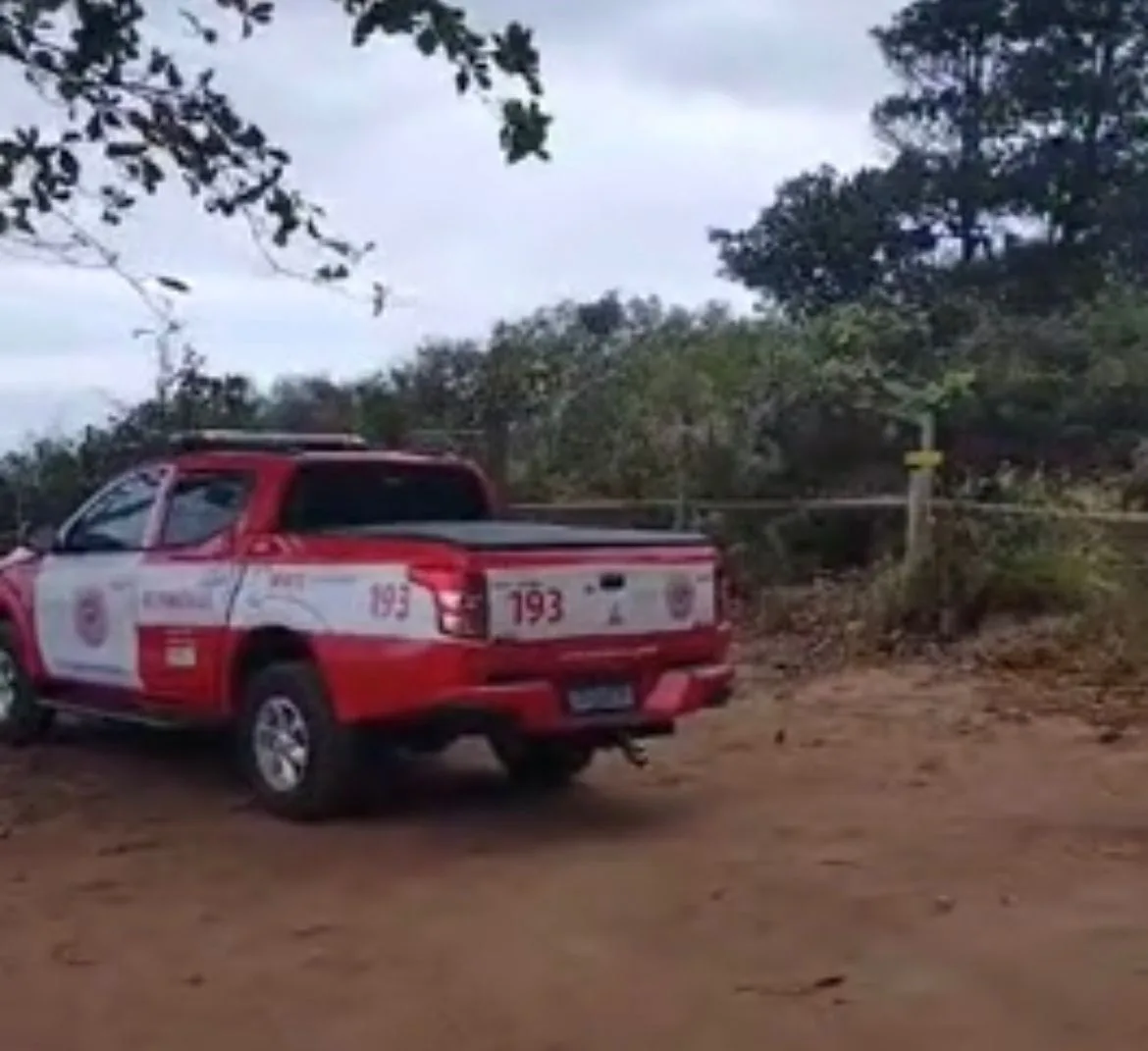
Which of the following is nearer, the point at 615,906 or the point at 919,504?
the point at 615,906

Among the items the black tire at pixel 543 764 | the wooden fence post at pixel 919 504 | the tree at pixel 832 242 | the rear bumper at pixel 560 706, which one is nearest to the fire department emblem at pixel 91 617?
the black tire at pixel 543 764

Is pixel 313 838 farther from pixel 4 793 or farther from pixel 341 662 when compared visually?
pixel 4 793

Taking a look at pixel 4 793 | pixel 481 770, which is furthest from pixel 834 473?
pixel 4 793

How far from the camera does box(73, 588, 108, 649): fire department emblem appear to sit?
10.1 meters

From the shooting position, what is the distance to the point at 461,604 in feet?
27.0

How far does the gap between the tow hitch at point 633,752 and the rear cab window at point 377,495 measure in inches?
51.4

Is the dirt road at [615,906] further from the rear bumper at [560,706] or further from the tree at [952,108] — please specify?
the tree at [952,108]

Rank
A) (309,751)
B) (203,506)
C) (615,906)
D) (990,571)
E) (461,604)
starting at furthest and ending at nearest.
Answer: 1. (990,571)
2. (203,506)
3. (309,751)
4. (461,604)
5. (615,906)

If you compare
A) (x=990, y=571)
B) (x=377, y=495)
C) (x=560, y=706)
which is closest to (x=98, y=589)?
(x=377, y=495)

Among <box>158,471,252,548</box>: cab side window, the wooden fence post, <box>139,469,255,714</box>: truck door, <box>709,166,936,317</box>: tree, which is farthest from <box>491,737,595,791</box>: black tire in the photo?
<box>709,166,936,317</box>: tree

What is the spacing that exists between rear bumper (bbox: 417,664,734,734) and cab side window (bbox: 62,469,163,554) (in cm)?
239

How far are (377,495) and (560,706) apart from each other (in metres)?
1.79

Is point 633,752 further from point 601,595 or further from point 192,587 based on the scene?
point 192,587

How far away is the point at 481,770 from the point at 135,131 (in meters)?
3.32
